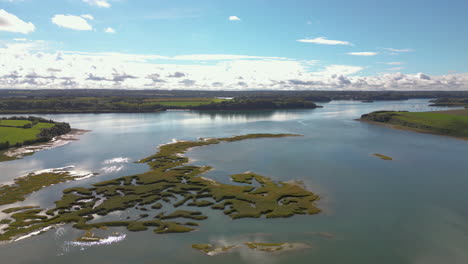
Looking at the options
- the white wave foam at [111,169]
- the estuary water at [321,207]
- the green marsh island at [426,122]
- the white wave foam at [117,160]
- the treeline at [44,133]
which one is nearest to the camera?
the estuary water at [321,207]

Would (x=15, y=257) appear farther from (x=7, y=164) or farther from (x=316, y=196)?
(x=7, y=164)

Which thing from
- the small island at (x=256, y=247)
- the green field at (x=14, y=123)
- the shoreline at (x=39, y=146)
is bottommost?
the small island at (x=256, y=247)

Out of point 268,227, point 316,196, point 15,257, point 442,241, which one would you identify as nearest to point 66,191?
point 15,257

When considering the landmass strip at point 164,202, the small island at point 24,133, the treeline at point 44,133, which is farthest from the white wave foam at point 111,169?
the treeline at point 44,133

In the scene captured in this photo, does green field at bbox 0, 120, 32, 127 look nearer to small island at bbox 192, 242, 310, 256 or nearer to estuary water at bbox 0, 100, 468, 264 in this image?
estuary water at bbox 0, 100, 468, 264

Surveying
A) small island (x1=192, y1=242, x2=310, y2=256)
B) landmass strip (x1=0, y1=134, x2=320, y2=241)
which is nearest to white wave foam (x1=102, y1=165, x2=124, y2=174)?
landmass strip (x1=0, y1=134, x2=320, y2=241)

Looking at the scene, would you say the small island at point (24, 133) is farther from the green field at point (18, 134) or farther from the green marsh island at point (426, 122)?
the green marsh island at point (426, 122)
